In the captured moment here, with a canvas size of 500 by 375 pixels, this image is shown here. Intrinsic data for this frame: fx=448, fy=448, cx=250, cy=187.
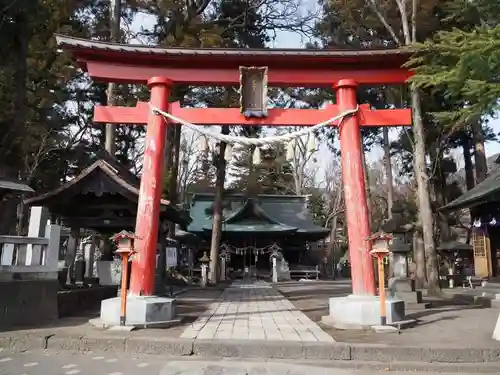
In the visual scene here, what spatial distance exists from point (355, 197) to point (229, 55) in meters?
4.39

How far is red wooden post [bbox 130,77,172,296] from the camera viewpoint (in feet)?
31.4

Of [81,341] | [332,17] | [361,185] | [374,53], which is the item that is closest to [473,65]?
[374,53]

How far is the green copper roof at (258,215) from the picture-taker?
108 ft

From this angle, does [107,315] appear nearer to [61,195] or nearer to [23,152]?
[61,195]

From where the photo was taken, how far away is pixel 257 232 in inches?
1261

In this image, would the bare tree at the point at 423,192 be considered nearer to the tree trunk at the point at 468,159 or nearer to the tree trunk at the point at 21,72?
the tree trunk at the point at 468,159

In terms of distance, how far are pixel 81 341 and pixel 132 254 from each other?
7.61ft

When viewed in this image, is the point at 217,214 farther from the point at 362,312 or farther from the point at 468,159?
the point at 362,312

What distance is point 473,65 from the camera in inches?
326

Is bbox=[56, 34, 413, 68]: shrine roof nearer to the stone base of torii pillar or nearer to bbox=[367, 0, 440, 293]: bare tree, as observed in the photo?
the stone base of torii pillar

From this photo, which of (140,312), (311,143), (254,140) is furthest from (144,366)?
(311,143)

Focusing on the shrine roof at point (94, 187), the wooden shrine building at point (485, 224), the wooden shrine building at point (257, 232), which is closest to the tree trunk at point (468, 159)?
the wooden shrine building at point (485, 224)

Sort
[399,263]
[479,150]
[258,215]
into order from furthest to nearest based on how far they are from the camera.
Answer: [258,215], [479,150], [399,263]

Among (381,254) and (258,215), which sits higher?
(258,215)
